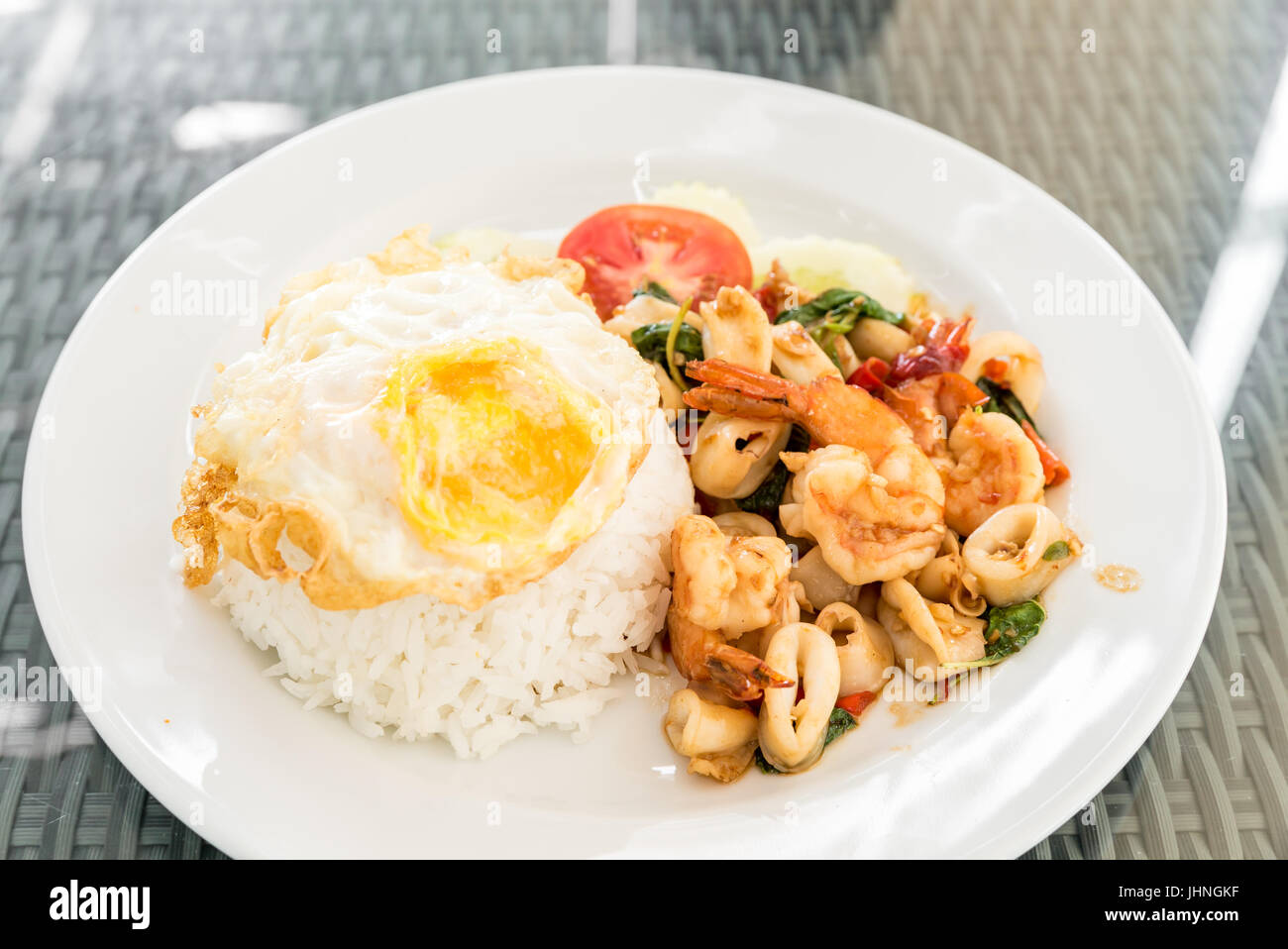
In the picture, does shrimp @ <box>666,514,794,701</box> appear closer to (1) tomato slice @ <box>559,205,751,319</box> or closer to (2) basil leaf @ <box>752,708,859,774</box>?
(2) basil leaf @ <box>752,708,859,774</box>

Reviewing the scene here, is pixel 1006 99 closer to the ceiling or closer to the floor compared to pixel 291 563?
closer to the ceiling

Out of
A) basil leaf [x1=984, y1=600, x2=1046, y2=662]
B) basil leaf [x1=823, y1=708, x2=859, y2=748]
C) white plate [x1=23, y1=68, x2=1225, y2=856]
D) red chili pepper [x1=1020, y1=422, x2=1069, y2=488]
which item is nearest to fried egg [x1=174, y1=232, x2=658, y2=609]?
white plate [x1=23, y1=68, x2=1225, y2=856]

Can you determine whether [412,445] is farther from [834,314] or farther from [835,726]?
[834,314]

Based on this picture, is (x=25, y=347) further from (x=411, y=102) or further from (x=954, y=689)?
(x=954, y=689)

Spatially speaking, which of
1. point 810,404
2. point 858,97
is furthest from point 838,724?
point 858,97

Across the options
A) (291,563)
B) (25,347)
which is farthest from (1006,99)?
(25,347)

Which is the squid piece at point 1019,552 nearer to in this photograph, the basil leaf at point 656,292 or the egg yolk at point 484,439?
the egg yolk at point 484,439
